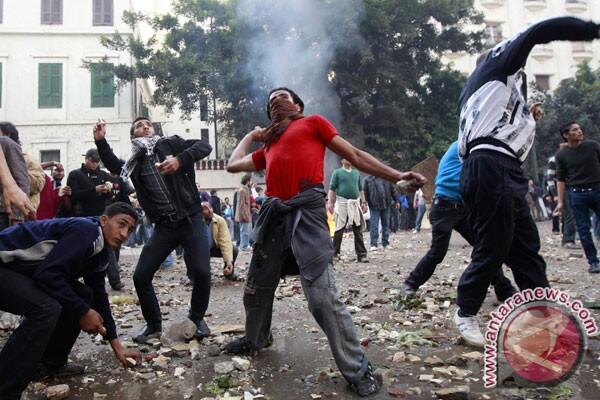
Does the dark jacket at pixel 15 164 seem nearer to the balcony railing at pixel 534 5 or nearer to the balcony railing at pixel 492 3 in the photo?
the balcony railing at pixel 492 3

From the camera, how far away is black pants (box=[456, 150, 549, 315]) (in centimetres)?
301

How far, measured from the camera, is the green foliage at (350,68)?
73.1 feet

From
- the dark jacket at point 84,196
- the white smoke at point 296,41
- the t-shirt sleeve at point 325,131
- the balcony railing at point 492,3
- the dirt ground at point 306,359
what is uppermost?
the balcony railing at point 492,3

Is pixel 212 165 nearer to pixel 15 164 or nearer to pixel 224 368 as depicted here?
pixel 15 164

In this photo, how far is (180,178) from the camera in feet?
12.8

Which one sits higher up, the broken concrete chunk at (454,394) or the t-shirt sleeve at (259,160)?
the t-shirt sleeve at (259,160)

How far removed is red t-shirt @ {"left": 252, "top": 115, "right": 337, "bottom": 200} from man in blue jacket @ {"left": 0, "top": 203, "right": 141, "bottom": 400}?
0.93m

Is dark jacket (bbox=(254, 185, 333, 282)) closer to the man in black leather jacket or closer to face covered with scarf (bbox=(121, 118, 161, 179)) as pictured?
the man in black leather jacket

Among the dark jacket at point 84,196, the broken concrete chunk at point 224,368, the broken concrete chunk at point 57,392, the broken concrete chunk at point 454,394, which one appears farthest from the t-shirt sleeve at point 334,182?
the broken concrete chunk at point 57,392

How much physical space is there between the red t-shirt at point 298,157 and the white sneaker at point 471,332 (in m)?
1.44

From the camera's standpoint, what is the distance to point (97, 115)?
80.8ft

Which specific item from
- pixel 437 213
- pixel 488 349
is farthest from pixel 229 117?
pixel 488 349

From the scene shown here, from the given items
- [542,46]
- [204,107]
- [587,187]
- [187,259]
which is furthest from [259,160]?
[542,46]

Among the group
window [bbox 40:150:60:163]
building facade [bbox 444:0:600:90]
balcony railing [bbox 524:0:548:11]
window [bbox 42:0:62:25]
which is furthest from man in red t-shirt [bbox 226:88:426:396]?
balcony railing [bbox 524:0:548:11]
